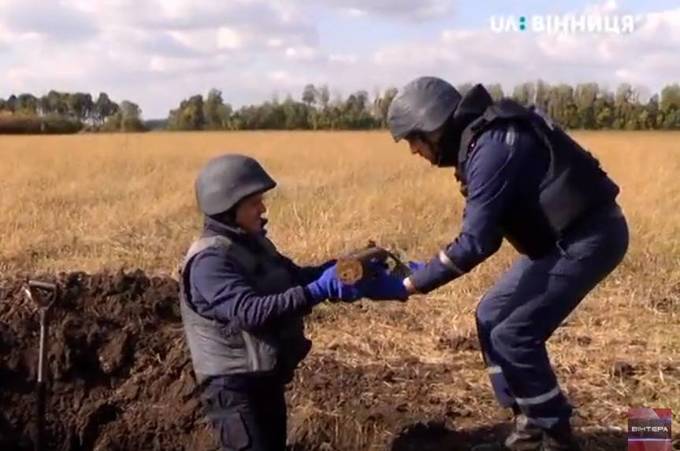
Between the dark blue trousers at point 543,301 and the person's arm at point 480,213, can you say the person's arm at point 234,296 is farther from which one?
the dark blue trousers at point 543,301

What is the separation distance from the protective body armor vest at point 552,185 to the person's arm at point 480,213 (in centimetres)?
10

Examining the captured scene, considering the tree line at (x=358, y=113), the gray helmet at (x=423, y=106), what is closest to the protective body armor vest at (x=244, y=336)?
the gray helmet at (x=423, y=106)

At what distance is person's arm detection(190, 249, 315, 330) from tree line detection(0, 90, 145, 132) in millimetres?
55623

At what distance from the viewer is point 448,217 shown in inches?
521

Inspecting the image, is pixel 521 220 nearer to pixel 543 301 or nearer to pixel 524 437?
pixel 543 301

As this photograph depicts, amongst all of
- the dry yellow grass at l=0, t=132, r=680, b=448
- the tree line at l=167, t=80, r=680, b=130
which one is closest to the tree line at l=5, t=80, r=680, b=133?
the tree line at l=167, t=80, r=680, b=130

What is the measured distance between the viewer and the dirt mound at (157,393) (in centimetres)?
544

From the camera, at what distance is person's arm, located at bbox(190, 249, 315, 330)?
12.2 feet

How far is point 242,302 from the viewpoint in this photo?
373 cm

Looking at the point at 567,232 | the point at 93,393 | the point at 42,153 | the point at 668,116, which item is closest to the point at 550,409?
the point at 567,232

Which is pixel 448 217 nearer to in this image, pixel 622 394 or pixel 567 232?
pixel 622 394

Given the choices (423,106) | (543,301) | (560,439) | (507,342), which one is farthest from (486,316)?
(423,106)

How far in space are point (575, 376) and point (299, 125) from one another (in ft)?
166

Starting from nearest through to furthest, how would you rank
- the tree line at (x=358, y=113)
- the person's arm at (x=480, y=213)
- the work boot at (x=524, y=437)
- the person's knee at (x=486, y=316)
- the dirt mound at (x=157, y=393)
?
1. the person's arm at (x=480, y=213)
2. the person's knee at (x=486, y=316)
3. the work boot at (x=524, y=437)
4. the dirt mound at (x=157, y=393)
5. the tree line at (x=358, y=113)
